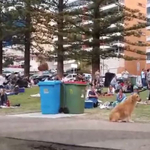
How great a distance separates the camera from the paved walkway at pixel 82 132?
785 centimetres

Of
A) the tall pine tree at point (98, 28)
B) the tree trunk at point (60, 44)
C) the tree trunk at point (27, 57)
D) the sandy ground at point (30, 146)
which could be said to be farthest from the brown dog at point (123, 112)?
the tree trunk at point (27, 57)

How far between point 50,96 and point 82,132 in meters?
3.78

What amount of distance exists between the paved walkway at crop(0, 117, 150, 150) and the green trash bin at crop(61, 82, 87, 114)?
1359 millimetres

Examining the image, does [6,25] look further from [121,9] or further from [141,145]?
[141,145]

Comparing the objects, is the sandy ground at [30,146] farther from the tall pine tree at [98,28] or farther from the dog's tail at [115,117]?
the tall pine tree at [98,28]

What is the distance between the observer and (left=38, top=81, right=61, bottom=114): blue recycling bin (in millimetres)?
12594

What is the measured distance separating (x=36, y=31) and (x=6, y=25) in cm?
292

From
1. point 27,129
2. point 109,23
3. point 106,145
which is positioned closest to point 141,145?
point 106,145

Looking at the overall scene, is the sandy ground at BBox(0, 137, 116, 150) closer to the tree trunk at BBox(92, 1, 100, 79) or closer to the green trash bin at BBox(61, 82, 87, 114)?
the green trash bin at BBox(61, 82, 87, 114)

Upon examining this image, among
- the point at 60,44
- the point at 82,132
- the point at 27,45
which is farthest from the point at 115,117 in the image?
the point at 27,45

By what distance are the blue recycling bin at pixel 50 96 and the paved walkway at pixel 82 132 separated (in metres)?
1.46

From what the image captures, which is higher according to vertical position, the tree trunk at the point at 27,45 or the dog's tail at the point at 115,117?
the tree trunk at the point at 27,45

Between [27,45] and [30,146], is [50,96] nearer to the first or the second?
[30,146]

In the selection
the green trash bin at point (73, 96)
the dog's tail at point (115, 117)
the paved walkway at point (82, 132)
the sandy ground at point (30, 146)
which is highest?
the green trash bin at point (73, 96)
